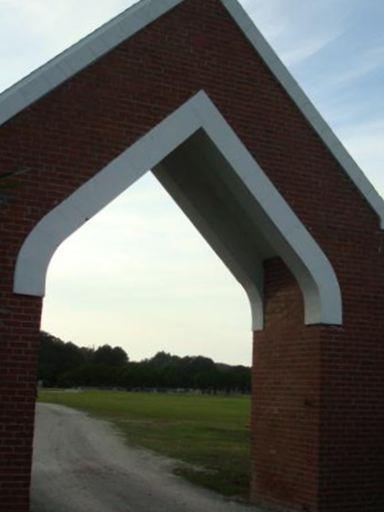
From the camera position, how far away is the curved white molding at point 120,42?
8.88m

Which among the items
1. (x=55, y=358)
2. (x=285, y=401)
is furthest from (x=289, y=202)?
(x=55, y=358)

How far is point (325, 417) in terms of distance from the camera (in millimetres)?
9977

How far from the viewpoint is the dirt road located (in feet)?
36.3

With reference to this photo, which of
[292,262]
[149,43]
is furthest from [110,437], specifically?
[149,43]

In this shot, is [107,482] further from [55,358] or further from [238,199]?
[55,358]

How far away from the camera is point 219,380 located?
105 m

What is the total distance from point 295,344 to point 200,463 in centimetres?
617

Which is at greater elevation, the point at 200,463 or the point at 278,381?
the point at 278,381

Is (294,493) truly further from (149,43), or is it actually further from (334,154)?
(149,43)

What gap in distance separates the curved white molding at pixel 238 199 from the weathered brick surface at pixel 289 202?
130mm

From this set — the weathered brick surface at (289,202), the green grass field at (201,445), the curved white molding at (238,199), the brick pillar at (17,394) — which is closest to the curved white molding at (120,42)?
the weathered brick surface at (289,202)

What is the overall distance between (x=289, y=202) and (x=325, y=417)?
2.80 metres

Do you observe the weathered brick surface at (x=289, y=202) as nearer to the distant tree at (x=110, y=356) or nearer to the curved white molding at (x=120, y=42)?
the curved white molding at (x=120, y=42)

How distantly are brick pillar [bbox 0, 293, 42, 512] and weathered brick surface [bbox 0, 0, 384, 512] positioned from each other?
0.02m
